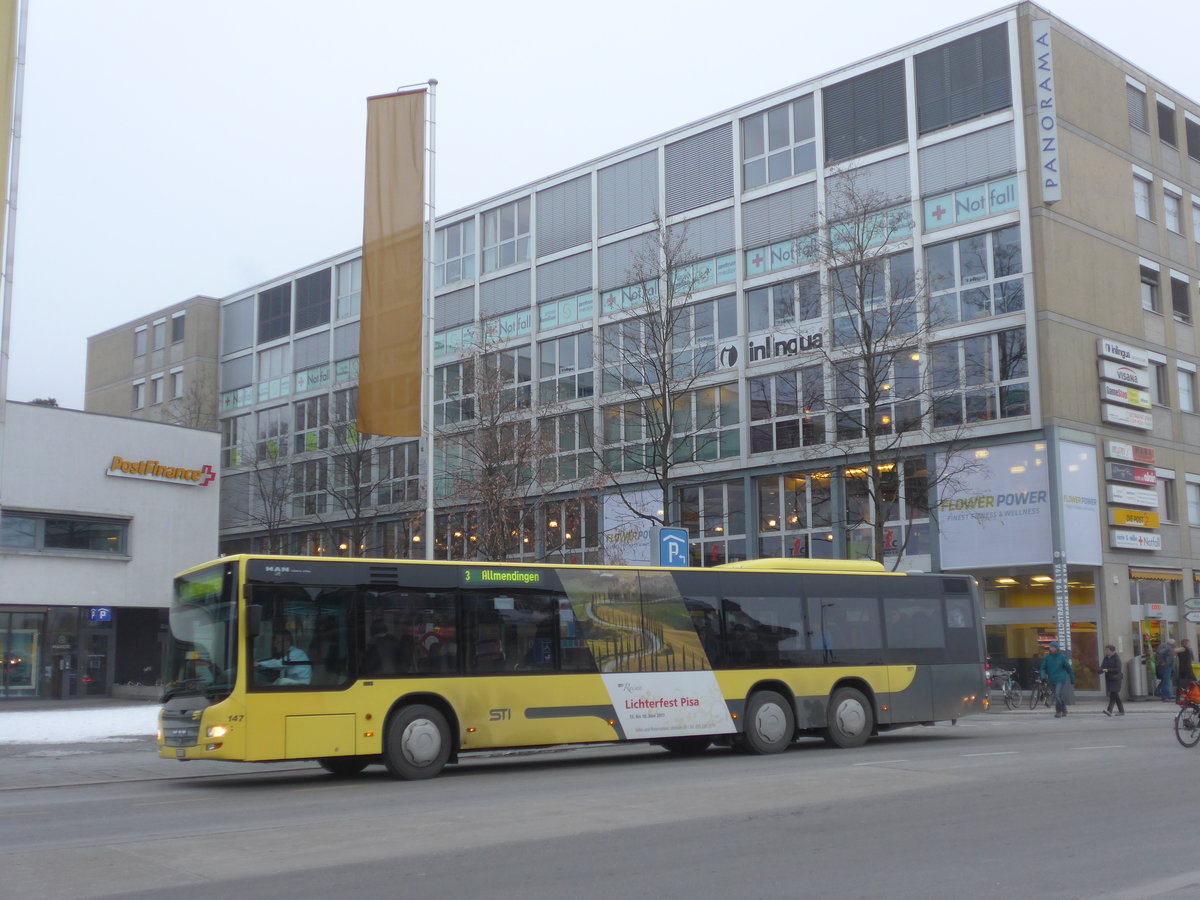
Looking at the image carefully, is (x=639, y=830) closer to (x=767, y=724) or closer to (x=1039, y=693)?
(x=767, y=724)

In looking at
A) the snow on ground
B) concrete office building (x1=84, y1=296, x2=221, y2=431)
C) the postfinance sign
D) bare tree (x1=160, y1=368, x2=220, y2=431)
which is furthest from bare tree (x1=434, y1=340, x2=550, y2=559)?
concrete office building (x1=84, y1=296, x2=221, y2=431)

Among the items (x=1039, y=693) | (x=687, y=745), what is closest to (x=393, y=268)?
(x=687, y=745)

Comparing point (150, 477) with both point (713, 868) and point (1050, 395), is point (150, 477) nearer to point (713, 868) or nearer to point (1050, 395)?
point (1050, 395)

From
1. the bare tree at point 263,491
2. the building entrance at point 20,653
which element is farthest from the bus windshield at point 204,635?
the bare tree at point 263,491

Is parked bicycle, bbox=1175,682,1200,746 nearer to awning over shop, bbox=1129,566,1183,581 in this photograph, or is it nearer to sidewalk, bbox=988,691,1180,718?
sidewalk, bbox=988,691,1180,718

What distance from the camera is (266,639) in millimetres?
Result: 15164

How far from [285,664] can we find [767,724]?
7.49 m

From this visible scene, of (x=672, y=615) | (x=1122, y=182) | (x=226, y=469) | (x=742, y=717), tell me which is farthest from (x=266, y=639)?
(x=226, y=469)

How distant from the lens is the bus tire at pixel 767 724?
61.8 feet

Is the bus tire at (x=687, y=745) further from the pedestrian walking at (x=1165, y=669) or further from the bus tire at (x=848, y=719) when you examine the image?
the pedestrian walking at (x=1165, y=669)

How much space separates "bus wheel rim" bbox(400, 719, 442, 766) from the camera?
15891mm

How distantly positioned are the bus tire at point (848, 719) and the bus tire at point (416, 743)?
6483 millimetres

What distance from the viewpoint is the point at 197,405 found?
60.9 m

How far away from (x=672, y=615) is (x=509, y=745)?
10.7 feet
